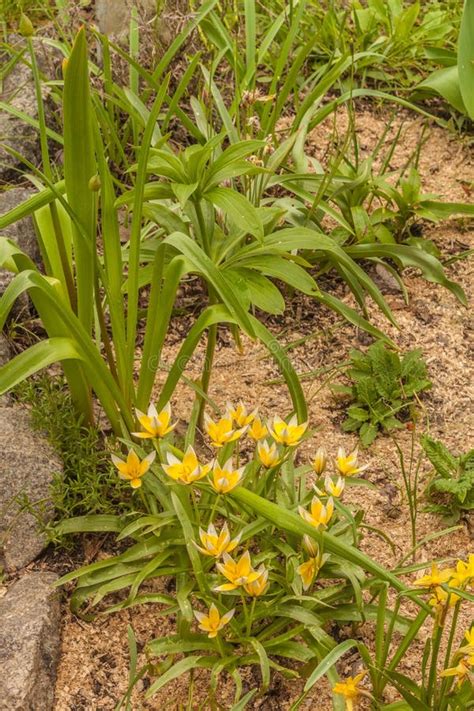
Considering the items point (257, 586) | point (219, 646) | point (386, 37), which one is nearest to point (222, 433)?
point (257, 586)

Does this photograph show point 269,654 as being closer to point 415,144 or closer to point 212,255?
point 212,255

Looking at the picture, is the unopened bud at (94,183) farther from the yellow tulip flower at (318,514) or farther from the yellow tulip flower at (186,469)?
the yellow tulip flower at (318,514)

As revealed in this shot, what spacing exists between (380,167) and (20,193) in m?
1.23

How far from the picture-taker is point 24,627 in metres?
2.06

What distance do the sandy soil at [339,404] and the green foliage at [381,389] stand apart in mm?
46

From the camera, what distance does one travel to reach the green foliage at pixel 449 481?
2348 mm

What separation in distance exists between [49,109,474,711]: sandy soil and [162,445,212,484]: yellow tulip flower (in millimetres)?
455

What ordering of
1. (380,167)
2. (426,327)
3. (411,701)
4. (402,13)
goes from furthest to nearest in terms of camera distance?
(402,13) → (380,167) → (426,327) → (411,701)

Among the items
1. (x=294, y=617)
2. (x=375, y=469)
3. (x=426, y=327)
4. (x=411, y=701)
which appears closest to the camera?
(x=411, y=701)

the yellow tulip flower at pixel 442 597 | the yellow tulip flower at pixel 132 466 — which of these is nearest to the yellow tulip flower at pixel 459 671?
the yellow tulip flower at pixel 442 597

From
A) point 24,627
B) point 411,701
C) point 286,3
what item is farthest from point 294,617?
point 286,3

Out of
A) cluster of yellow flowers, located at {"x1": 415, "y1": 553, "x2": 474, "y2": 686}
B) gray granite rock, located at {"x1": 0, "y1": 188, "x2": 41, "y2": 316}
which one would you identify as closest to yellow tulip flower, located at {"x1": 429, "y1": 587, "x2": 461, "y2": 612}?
cluster of yellow flowers, located at {"x1": 415, "y1": 553, "x2": 474, "y2": 686}

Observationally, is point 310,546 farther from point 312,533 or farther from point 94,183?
point 94,183

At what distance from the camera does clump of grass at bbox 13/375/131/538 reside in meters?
2.29
